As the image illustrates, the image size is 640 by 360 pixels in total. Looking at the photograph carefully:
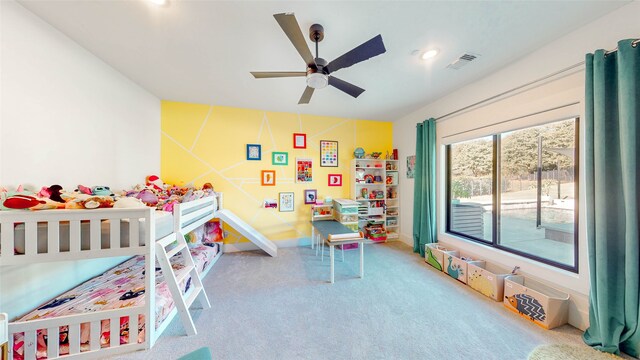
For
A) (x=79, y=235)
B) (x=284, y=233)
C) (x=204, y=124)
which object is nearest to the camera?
(x=79, y=235)

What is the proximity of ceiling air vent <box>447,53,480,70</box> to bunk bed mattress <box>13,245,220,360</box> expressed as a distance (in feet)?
11.5

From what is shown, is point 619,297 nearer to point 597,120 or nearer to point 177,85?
point 597,120

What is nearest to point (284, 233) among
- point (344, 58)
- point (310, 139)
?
point (310, 139)

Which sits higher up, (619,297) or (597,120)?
(597,120)

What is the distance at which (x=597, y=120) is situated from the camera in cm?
147

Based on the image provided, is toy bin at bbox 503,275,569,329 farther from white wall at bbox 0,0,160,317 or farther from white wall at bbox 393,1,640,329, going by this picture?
white wall at bbox 0,0,160,317

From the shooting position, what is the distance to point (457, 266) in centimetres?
247

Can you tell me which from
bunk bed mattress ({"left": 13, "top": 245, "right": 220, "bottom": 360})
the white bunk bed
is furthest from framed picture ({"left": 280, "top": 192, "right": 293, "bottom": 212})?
the white bunk bed

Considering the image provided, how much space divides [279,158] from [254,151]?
461mm

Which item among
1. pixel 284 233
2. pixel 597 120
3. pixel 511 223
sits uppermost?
pixel 597 120

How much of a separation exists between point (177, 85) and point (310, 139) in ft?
7.07

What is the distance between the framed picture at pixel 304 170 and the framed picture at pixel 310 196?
0.71 ft

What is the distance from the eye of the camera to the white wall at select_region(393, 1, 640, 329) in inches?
60.8

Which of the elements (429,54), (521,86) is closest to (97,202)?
(429,54)
